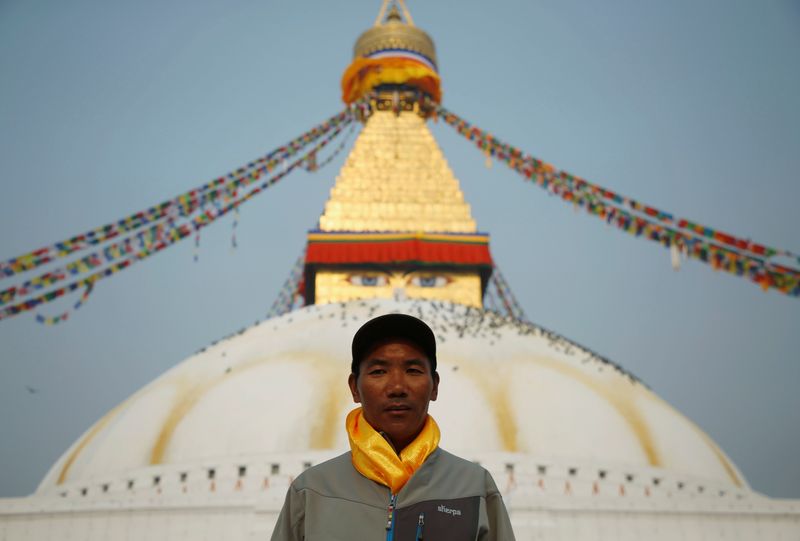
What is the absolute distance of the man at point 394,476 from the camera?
155 cm

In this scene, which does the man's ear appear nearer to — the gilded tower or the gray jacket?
the gray jacket

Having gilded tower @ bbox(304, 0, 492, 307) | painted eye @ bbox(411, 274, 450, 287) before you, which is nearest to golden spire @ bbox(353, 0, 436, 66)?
gilded tower @ bbox(304, 0, 492, 307)

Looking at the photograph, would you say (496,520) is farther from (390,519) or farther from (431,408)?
(431,408)

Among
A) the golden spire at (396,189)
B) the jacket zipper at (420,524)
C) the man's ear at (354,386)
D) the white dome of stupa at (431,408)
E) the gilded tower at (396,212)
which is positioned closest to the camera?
the jacket zipper at (420,524)

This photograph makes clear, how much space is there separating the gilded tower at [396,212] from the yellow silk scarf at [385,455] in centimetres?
1038

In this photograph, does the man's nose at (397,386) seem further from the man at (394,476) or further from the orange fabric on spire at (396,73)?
the orange fabric on spire at (396,73)

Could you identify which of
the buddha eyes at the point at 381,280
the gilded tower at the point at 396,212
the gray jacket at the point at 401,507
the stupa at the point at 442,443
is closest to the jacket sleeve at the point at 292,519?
the gray jacket at the point at 401,507

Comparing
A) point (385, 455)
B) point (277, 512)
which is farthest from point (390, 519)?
point (277, 512)

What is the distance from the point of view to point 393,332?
1.71 metres

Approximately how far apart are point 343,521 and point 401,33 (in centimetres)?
1528

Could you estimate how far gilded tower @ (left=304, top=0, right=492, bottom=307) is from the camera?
12.8m

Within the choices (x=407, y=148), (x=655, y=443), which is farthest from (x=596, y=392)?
(x=407, y=148)

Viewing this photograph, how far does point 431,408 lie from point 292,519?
627cm

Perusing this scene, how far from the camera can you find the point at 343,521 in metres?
1.56
